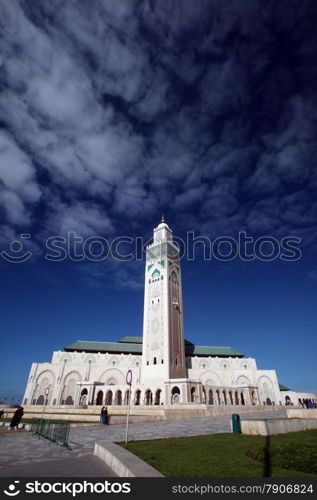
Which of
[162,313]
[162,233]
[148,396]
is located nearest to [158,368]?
[148,396]

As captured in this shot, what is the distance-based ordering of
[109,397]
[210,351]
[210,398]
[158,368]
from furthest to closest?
1. [210,351]
2. [109,397]
3. [158,368]
4. [210,398]

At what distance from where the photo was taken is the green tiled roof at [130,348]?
57.5 metres

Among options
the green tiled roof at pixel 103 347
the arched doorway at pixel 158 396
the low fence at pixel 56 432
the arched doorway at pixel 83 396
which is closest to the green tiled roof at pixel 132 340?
the green tiled roof at pixel 103 347

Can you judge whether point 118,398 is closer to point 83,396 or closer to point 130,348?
point 83,396

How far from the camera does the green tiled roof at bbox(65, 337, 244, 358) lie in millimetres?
57469

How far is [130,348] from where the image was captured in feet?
196

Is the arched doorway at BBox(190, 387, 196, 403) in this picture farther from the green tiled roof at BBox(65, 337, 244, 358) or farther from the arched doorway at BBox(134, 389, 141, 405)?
the green tiled roof at BBox(65, 337, 244, 358)

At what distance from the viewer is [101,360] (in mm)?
54969

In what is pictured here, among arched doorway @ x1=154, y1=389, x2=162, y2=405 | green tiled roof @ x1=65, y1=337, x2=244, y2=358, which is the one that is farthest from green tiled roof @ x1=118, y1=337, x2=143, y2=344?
arched doorway @ x1=154, y1=389, x2=162, y2=405

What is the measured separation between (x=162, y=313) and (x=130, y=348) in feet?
51.9

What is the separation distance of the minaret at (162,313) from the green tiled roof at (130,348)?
11.3 metres

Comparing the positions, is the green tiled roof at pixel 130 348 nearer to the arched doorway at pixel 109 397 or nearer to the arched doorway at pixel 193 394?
the arched doorway at pixel 109 397

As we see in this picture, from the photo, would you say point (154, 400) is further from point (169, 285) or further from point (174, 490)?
point (174, 490)

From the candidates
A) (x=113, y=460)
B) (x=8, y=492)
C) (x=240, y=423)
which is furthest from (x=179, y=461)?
(x=240, y=423)
